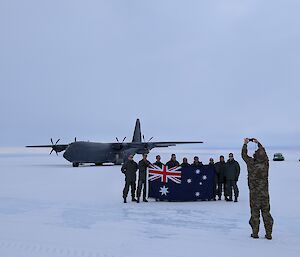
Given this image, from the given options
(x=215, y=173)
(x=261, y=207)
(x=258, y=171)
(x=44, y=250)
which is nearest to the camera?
(x=44, y=250)

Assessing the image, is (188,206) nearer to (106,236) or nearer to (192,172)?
(192,172)

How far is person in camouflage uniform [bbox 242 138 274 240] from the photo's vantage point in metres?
8.06

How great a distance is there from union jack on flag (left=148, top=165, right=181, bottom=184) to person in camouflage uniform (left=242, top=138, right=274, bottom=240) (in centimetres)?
613

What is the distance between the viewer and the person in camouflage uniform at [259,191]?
8.06m

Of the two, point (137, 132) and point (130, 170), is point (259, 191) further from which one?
point (137, 132)

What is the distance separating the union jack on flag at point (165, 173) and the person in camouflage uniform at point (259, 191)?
6.13m

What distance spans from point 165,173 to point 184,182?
85 cm

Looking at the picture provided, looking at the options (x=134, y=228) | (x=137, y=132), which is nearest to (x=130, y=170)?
(x=134, y=228)

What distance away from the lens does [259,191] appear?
26.6 ft

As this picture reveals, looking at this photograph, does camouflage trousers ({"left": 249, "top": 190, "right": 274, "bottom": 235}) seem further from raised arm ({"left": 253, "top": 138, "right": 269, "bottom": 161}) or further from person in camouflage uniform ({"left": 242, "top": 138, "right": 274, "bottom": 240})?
raised arm ({"left": 253, "top": 138, "right": 269, "bottom": 161})

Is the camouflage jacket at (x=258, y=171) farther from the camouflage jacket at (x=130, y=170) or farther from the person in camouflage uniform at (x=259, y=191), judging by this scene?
the camouflage jacket at (x=130, y=170)

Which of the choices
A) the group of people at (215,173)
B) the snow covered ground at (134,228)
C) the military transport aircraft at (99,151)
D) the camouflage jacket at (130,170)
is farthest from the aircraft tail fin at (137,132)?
the camouflage jacket at (130,170)

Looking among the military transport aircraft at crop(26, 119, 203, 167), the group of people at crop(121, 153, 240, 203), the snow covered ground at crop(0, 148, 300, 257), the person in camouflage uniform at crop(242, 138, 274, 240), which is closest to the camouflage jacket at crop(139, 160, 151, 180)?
the group of people at crop(121, 153, 240, 203)

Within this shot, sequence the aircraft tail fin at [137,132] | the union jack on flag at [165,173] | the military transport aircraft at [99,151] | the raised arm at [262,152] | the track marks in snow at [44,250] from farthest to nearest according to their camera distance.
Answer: the aircraft tail fin at [137,132]
the military transport aircraft at [99,151]
the union jack on flag at [165,173]
the raised arm at [262,152]
the track marks in snow at [44,250]
